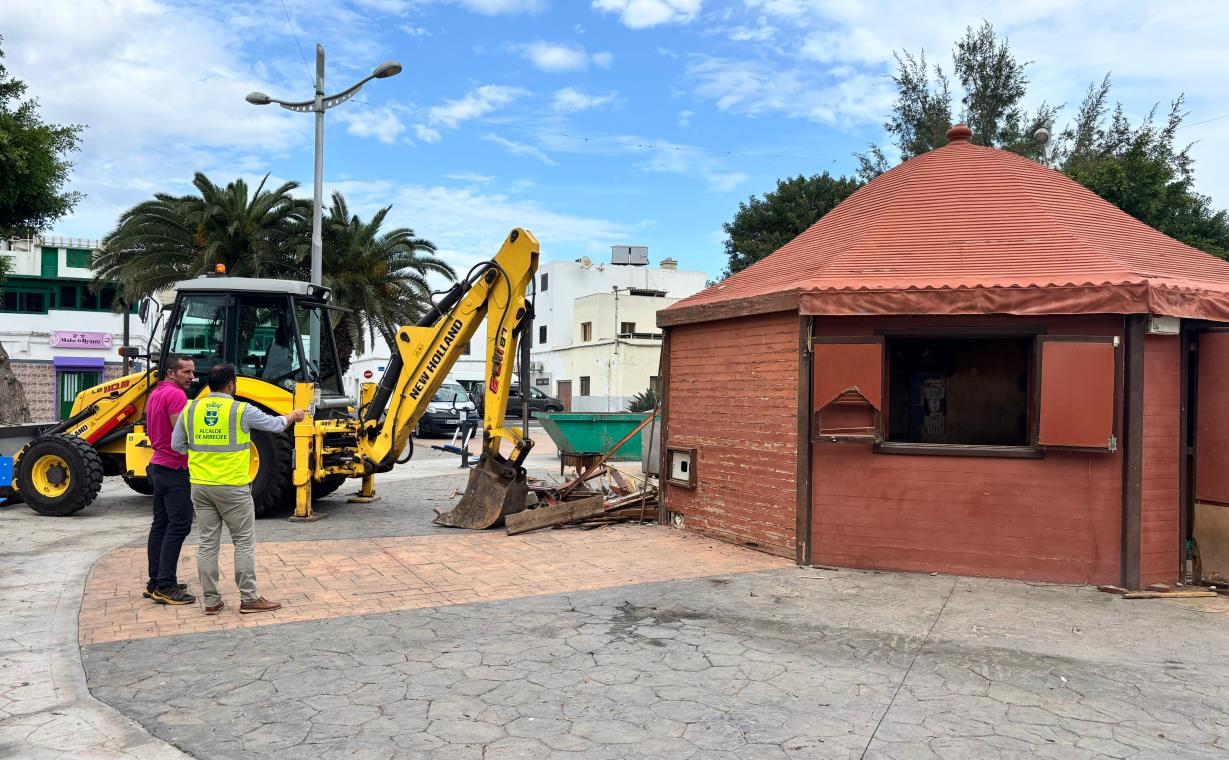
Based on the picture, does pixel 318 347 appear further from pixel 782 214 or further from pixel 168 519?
pixel 782 214

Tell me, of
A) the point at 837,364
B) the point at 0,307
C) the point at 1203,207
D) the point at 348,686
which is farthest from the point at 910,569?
the point at 0,307

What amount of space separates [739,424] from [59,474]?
27.1 ft

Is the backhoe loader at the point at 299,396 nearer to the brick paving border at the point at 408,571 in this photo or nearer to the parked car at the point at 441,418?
the brick paving border at the point at 408,571

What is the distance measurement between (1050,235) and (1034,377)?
1.52m

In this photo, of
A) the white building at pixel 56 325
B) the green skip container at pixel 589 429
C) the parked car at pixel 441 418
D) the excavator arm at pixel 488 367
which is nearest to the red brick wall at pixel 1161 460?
the excavator arm at pixel 488 367

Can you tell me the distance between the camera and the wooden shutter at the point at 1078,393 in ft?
22.3

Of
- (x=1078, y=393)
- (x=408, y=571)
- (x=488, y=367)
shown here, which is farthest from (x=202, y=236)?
(x=1078, y=393)

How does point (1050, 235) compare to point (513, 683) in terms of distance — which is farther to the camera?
point (1050, 235)

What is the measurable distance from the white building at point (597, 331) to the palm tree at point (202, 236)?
495 inches

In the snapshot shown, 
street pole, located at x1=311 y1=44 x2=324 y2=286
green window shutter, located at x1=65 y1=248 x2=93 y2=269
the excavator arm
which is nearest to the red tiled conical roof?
the excavator arm

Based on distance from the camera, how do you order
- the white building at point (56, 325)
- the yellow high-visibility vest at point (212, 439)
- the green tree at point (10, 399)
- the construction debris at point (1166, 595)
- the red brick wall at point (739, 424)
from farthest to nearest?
the white building at point (56, 325) < the green tree at point (10, 399) < the red brick wall at point (739, 424) < the construction debris at point (1166, 595) < the yellow high-visibility vest at point (212, 439)

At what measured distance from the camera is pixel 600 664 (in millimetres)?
5004

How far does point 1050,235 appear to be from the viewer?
7797 mm

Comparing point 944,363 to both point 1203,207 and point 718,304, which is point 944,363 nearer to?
point 718,304
